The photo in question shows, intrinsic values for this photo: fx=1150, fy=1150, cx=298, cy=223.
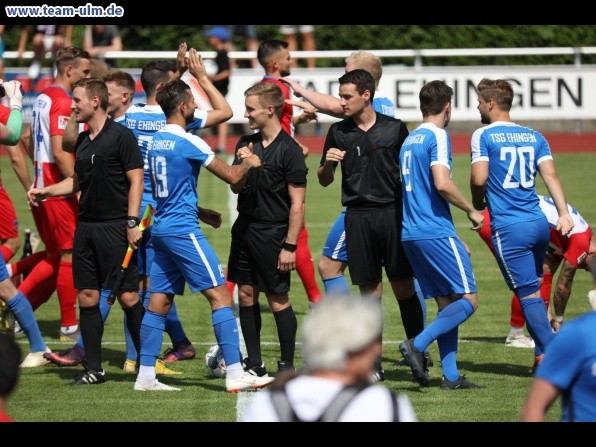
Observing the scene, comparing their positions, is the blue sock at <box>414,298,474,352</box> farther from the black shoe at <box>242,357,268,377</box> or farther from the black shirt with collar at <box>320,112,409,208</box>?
the black shoe at <box>242,357,268,377</box>

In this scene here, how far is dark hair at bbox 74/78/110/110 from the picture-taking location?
780 centimetres

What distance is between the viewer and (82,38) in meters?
24.7

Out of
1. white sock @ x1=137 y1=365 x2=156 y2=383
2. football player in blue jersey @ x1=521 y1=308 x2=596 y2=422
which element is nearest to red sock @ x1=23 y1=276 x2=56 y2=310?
white sock @ x1=137 y1=365 x2=156 y2=383

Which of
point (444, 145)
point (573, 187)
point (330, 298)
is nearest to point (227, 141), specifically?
point (573, 187)

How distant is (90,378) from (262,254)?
1.47 meters

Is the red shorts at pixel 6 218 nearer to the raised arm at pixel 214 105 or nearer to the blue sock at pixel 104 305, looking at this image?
the blue sock at pixel 104 305

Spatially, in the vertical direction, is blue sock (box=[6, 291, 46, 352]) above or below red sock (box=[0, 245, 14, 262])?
below

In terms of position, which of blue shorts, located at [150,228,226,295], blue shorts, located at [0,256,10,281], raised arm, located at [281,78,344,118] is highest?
raised arm, located at [281,78,344,118]

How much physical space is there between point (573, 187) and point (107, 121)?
11.0 m

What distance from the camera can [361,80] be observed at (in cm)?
788

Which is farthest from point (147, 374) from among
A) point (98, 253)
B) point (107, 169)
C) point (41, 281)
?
point (41, 281)

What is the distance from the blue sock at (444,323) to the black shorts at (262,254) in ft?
3.33

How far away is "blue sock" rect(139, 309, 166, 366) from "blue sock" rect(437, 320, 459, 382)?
6.10 ft

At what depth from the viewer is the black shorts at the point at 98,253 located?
787cm
